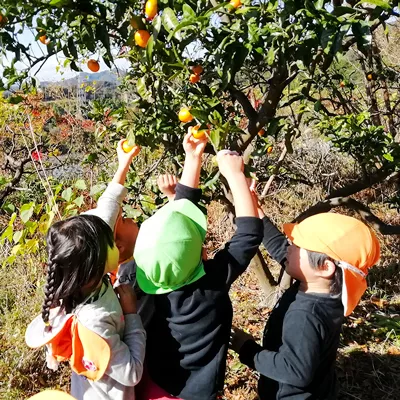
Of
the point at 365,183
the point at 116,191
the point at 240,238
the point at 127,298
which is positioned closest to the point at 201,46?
the point at 116,191

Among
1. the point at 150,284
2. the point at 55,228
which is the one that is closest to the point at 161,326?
the point at 150,284

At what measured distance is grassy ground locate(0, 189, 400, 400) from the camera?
222 cm

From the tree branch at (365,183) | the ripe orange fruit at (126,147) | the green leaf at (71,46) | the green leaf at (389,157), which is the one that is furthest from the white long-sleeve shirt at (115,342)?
the tree branch at (365,183)

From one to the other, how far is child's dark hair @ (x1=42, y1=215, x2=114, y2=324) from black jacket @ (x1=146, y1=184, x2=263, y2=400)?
23cm

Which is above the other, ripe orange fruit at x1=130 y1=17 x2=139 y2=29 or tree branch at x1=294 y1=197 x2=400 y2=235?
ripe orange fruit at x1=130 y1=17 x2=139 y2=29

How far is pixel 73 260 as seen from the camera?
110 centimetres

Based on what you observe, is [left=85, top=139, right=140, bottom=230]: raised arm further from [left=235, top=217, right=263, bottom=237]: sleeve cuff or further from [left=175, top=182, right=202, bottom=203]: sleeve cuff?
[left=235, top=217, right=263, bottom=237]: sleeve cuff

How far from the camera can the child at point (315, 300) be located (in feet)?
4.01

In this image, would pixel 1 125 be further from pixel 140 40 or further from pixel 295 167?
pixel 140 40

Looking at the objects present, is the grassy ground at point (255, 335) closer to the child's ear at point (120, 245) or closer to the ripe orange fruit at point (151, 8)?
the child's ear at point (120, 245)

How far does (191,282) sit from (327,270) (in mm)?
398

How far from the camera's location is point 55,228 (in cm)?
117

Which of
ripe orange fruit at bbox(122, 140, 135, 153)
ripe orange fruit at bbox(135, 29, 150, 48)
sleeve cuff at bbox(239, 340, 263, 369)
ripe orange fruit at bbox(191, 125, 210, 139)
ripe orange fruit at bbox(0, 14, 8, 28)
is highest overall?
ripe orange fruit at bbox(0, 14, 8, 28)

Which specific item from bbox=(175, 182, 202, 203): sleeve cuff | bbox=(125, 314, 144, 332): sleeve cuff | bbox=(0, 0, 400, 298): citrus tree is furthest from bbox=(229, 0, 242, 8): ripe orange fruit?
bbox=(125, 314, 144, 332): sleeve cuff
